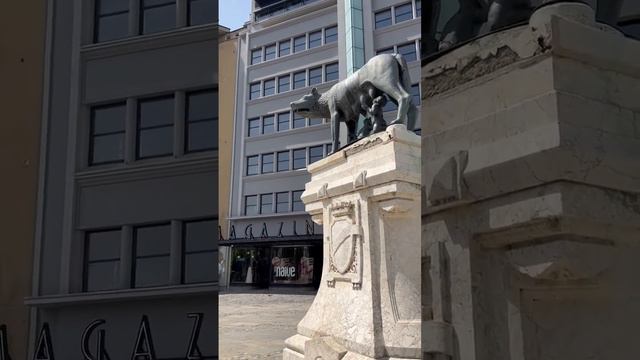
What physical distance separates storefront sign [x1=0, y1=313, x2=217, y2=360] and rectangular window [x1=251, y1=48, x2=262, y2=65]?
283 millimetres

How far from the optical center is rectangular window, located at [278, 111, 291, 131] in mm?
495

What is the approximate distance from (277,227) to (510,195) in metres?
0.24

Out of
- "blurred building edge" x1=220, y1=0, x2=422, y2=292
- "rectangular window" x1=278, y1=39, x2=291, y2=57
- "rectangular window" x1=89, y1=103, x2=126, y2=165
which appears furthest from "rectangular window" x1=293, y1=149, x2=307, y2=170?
"rectangular window" x1=89, y1=103, x2=126, y2=165

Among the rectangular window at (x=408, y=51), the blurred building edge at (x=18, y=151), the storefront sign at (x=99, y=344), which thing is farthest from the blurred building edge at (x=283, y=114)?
the blurred building edge at (x=18, y=151)

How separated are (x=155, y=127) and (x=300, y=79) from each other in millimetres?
179

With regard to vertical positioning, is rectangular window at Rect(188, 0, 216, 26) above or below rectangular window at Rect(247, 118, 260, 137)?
above

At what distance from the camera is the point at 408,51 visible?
0.44 metres

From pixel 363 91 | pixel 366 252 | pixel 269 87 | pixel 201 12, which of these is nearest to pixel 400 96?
pixel 363 91

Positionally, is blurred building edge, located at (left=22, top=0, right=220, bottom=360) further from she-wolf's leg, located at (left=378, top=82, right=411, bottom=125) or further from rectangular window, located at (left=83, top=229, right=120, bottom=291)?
she-wolf's leg, located at (left=378, top=82, right=411, bottom=125)

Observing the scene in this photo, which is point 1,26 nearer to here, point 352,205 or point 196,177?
point 196,177

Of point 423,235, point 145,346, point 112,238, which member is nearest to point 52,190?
point 112,238

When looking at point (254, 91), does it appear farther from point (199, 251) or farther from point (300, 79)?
point (199, 251)

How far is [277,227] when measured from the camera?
483mm

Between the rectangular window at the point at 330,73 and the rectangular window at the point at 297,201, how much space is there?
127mm
